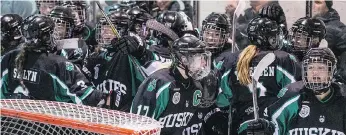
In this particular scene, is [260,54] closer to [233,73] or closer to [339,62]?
[233,73]

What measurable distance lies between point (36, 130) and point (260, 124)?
1.43 m

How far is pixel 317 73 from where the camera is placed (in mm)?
4184

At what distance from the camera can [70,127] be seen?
2869mm

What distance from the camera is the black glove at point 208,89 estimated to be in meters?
4.40

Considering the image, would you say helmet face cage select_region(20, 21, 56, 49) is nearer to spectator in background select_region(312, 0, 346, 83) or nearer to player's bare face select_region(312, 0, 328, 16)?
spectator in background select_region(312, 0, 346, 83)

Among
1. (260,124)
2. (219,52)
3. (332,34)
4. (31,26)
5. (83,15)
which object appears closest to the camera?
(260,124)

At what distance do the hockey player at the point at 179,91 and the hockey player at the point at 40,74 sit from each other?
54 cm

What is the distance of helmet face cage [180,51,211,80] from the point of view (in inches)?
168

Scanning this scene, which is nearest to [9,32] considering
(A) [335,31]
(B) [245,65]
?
(B) [245,65]

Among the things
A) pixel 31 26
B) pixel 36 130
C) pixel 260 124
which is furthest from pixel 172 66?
pixel 36 130

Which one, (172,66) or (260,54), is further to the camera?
(260,54)

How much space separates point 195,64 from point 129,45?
3.08 ft

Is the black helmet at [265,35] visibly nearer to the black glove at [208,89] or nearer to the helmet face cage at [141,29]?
the black glove at [208,89]

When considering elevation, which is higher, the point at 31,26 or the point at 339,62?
the point at 31,26
